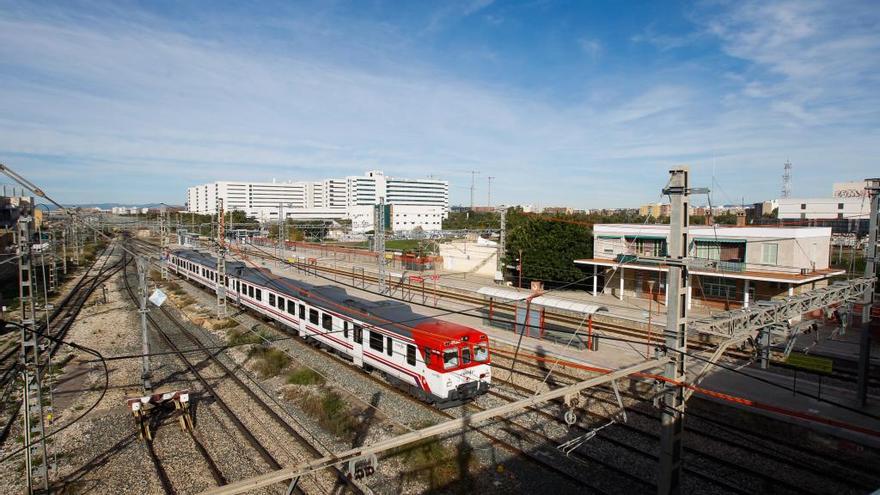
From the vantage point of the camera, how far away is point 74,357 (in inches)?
790

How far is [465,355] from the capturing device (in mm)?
13773

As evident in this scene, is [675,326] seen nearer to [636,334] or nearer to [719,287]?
[636,334]

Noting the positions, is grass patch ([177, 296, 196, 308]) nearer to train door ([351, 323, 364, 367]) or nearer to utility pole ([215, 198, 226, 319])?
utility pole ([215, 198, 226, 319])

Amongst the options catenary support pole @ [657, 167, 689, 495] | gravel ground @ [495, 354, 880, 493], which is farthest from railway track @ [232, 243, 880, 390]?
catenary support pole @ [657, 167, 689, 495]

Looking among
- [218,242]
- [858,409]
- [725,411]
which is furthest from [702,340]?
[218,242]

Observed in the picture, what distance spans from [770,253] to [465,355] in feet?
74.7

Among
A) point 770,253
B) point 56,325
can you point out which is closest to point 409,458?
point 56,325

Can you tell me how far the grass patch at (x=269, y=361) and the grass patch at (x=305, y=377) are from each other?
0.85m

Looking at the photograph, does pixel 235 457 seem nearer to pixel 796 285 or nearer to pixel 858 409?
pixel 858 409

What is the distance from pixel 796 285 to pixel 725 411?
1611 cm

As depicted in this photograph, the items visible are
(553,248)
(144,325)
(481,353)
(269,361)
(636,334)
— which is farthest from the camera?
(553,248)

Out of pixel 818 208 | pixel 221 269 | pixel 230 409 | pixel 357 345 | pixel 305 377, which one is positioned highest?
pixel 818 208

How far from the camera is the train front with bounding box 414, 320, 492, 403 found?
13.3 meters

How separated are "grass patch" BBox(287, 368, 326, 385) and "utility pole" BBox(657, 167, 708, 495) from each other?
11460 mm
